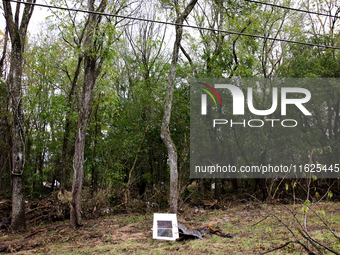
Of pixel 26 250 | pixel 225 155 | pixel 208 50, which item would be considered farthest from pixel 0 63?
pixel 225 155

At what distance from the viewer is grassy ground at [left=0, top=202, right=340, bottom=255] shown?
13.3ft

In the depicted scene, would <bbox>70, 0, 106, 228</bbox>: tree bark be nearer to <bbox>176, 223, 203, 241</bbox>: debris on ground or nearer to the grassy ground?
the grassy ground

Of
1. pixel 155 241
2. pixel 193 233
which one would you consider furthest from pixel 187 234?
pixel 155 241

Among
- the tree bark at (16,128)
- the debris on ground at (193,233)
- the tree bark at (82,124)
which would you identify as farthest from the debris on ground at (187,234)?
the tree bark at (16,128)

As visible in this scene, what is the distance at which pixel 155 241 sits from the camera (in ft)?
16.1

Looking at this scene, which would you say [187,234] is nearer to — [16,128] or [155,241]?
[155,241]

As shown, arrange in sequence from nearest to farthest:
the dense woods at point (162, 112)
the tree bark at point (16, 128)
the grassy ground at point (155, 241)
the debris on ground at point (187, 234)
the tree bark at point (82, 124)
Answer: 1. the grassy ground at point (155, 241)
2. the debris on ground at point (187, 234)
3. the tree bark at point (16, 128)
4. the tree bark at point (82, 124)
5. the dense woods at point (162, 112)

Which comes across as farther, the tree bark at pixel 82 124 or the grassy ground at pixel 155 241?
the tree bark at pixel 82 124

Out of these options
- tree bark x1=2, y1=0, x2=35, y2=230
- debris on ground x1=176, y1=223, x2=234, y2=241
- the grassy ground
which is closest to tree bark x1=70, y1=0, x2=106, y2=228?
the grassy ground

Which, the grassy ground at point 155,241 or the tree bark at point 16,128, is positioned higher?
the tree bark at point 16,128

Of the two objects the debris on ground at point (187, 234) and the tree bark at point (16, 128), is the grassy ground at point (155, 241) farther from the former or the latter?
the tree bark at point (16, 128)

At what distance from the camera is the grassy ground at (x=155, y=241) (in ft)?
13.3

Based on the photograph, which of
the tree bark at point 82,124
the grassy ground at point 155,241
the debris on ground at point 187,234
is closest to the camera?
the grassy ground at point 155,241

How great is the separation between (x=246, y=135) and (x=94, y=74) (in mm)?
6296
